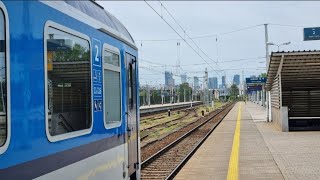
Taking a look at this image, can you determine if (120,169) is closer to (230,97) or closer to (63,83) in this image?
(63,83)

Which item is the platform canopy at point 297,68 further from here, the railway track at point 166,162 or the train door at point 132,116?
the train door at point 132,116

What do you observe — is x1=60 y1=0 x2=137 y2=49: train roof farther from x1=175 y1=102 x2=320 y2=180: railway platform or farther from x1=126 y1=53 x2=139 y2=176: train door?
x1=175 y1=102 x2=320 y2=180: railway platform

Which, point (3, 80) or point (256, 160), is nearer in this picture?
point (3, 80)

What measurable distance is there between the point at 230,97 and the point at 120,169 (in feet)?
549

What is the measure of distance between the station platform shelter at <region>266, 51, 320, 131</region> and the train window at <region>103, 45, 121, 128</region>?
17.3 metres

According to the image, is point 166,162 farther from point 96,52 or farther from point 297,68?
point 297,68

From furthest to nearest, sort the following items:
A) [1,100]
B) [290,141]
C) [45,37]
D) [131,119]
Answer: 1. [290,141]
2. [131,119]
3. [45,37]
4. [1,100]

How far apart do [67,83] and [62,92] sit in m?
0.19

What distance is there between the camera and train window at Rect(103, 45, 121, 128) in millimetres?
6164

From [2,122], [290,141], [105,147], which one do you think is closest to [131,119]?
[105,147]

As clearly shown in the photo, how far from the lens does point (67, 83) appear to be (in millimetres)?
4844

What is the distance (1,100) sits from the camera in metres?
3.51

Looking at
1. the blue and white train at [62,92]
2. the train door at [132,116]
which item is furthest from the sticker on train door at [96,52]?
the train door at [132,116]

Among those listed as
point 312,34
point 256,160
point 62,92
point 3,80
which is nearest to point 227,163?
point 256,160
